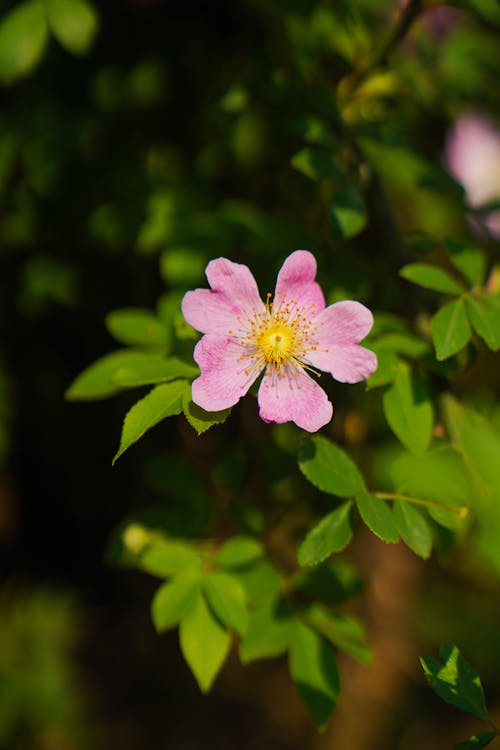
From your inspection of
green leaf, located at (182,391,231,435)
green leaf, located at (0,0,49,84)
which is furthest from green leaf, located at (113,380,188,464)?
green leaf, located at (0,0,49,84)

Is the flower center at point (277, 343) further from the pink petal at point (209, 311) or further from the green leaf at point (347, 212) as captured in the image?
the green leaf at point (347, 212)

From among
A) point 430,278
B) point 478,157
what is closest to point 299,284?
point 430,278

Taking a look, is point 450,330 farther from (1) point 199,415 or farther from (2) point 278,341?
(1) point 199,415

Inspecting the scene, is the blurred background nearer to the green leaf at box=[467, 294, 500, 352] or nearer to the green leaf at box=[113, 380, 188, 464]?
the green leaf at box=[467, 294, 500, 352]

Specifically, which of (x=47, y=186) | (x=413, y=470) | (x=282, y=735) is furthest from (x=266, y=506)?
(x=282, y=735)

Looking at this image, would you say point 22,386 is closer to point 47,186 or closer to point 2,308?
point 2,308

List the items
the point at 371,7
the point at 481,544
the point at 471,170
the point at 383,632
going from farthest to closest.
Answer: the point at 383,632, the point at 471,170, the point at 371,7, the point at 481,544

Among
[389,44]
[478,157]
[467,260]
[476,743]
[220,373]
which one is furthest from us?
[478,157]
